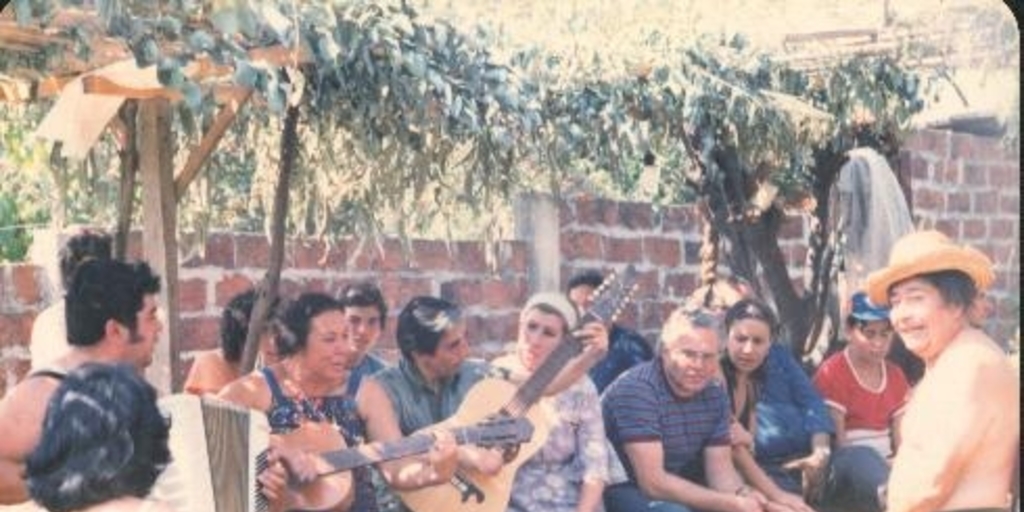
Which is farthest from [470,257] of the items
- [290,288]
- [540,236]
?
[290,288]

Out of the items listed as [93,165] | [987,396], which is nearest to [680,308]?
[987,396]

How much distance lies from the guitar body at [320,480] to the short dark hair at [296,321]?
0.74 feet

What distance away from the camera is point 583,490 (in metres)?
5.95

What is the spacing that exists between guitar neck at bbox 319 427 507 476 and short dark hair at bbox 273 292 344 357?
0.32m

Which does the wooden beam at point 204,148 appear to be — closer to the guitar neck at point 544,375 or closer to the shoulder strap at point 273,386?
the shoulder strap at point 273,386

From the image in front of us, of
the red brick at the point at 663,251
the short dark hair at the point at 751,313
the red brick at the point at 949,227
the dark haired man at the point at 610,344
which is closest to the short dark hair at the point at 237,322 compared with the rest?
the dark haired man at the point at 610,344

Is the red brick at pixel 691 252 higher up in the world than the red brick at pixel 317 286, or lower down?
higher up

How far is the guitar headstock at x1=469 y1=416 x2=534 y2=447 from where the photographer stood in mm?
5707

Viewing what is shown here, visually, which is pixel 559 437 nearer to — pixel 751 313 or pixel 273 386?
pixel 751 313

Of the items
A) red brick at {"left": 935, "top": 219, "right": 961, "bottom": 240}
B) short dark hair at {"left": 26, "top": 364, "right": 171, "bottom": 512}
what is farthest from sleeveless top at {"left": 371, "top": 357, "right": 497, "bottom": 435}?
red brick at {"left": 935, "top": 219, "right": 961, "bottom": 240}

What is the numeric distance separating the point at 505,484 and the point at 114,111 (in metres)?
1.61

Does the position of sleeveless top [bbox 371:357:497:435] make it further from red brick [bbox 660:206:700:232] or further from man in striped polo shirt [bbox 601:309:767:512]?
red brick [bbox 660:206:700:232]

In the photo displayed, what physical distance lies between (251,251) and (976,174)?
7.54ft

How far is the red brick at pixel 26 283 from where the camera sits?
5.39 metres
